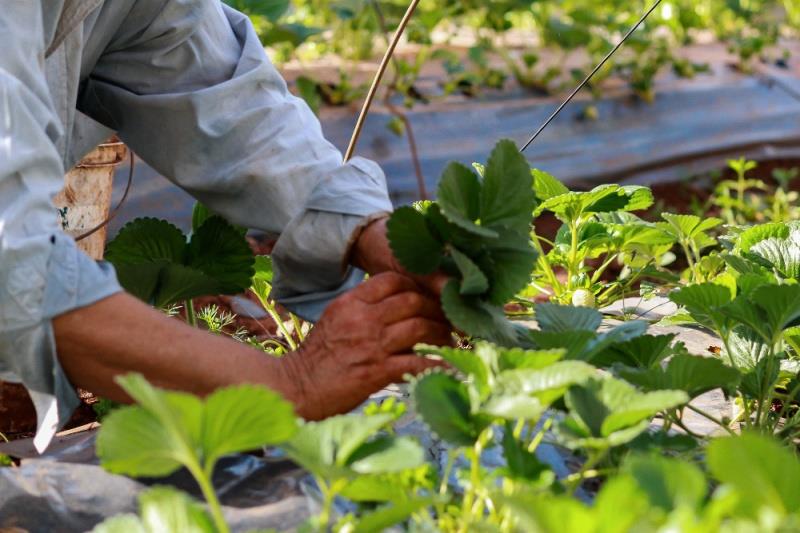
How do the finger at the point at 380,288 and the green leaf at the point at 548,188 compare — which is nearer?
the finger at the point at 380,288

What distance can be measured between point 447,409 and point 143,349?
0.95 feet

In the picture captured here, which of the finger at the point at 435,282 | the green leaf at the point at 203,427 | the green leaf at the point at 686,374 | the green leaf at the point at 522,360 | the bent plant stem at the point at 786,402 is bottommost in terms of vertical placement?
the bent plant stem at the point at 786,402

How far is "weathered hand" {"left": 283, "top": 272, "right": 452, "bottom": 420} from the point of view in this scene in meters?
1.11

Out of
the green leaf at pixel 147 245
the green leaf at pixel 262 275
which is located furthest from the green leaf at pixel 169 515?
the green leaf at pixel 262 275

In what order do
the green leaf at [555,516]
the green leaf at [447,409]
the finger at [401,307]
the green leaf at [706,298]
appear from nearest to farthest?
the green leaf at [555,516] < the green leaf at [447,409] < the finger at [401,307] < the green leaf at [706,298]

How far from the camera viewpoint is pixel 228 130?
4.68ft

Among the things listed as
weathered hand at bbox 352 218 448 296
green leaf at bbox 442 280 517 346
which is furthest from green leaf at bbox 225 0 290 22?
green leaf at bbox 442 280 517 346

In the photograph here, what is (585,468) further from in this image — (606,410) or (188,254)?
(188,254)

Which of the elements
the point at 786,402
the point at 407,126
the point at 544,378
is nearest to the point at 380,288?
Result: the point at 544,378

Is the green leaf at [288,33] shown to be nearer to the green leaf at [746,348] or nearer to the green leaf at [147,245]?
the green leaf at [147,245]

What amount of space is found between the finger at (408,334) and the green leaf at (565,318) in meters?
0.12

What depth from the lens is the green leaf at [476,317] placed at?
3.50 ft

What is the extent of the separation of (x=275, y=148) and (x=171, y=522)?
698 millimetres

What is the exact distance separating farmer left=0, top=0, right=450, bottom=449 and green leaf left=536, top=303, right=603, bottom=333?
0.11 m
